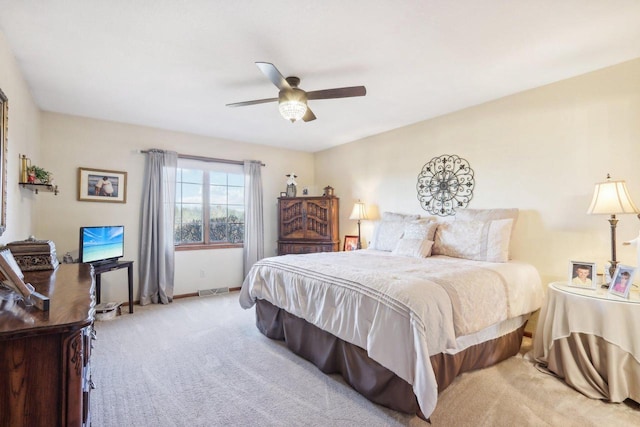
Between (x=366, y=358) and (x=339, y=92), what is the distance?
205 cm

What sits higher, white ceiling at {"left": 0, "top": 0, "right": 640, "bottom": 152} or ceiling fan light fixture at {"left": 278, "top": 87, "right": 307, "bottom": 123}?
white ceiling at {"left": 0, "top": 0, "right": 640, "bottom": 152}

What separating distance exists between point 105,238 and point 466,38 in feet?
14.4

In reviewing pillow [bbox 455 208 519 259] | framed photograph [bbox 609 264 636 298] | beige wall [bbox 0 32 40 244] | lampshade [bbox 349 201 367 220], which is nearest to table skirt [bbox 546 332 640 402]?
framed photograph [bbox 609 264 636 298]

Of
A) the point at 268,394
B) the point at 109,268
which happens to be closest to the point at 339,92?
the point at 268,394

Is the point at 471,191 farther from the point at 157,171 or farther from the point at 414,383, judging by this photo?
the point at 157,171

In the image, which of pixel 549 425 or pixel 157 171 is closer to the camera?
pixel 549 425

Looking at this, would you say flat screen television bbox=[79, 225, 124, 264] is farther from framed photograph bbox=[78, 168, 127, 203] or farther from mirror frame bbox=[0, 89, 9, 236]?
mirror frame bbox=[0, 89, 9, 236]

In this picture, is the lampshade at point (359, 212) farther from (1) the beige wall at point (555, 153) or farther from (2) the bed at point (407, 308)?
(2) the bed at point (407, 308)

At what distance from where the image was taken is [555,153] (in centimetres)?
303

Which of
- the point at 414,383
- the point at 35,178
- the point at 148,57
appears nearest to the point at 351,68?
the point at 148,57

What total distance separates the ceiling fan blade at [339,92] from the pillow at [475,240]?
1.84 m

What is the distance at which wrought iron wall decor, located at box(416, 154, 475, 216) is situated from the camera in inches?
148

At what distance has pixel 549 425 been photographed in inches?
71.0

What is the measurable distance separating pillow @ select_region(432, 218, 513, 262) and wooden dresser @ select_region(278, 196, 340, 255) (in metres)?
2.07
